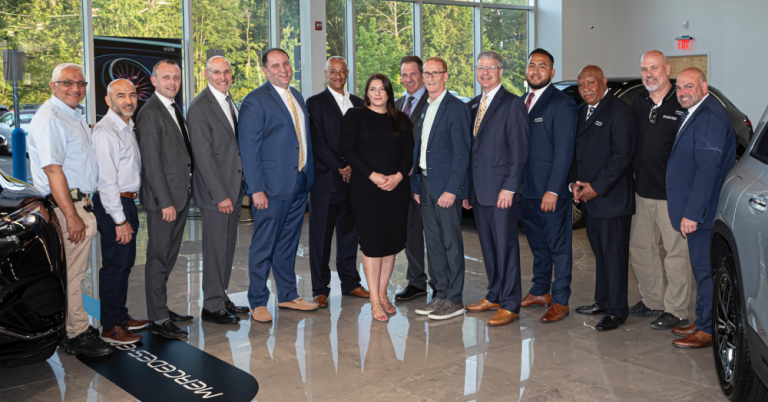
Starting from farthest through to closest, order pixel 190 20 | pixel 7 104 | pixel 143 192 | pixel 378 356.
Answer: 1. pixel 190 20
2. pixel 7 104
3. pixel 143 192
4. pixel 378 356

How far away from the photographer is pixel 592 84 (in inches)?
165

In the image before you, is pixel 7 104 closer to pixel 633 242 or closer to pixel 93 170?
pixel 93 170

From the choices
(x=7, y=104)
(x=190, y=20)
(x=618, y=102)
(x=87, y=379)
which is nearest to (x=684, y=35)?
(x=190, y=20)

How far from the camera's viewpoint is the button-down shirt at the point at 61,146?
330cm

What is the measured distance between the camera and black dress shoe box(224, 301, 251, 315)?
14.9 feet

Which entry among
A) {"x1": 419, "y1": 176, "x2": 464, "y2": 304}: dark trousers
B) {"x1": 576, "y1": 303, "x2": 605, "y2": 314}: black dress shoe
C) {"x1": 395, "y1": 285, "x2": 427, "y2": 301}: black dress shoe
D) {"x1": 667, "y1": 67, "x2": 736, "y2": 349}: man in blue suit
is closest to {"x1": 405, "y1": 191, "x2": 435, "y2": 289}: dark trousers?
{"x1": 395, "y1": 285, "x2": 427, "y2": 301}: black dress shoe

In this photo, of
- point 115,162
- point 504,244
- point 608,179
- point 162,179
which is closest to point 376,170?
point 504,244

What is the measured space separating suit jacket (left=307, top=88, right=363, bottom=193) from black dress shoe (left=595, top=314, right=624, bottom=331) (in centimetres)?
194

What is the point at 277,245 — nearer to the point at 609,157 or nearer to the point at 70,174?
the point at 70,174

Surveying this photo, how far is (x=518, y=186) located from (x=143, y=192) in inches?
88.2

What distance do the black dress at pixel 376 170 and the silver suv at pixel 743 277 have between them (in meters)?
1.86

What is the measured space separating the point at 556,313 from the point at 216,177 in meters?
2.29

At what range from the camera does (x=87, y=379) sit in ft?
10.9

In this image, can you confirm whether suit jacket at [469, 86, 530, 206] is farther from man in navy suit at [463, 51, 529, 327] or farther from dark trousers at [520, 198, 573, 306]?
dark trousers at [520, 198, 573, 306]
